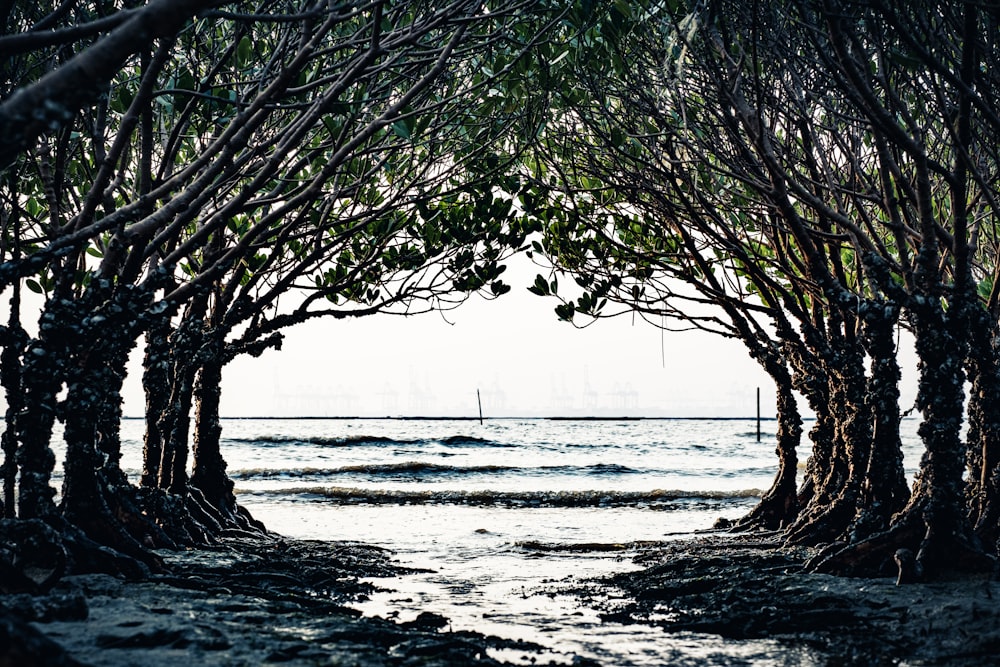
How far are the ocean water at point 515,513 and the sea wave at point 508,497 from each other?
0.06 meters

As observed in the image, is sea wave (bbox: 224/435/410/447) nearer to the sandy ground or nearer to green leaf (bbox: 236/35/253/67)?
the sandy ground

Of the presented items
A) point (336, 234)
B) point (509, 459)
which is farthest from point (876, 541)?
point (509, 459)

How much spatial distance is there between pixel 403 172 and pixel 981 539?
940 centimetres

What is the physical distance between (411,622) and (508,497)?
22.1 m

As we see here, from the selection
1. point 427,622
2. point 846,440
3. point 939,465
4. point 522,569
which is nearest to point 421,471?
point 522,569

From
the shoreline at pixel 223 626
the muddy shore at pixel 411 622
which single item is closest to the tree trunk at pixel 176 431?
the muddy shore at pixel 411 622

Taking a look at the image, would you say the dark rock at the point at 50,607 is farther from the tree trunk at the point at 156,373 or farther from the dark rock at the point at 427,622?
the tree trunk at the point at 156,373

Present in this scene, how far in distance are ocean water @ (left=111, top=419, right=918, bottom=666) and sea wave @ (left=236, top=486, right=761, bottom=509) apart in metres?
0.06

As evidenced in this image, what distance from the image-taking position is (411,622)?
9039 millimetres

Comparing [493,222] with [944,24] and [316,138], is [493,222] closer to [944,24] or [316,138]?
[316,138]

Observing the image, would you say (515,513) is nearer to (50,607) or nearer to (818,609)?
(818,609)

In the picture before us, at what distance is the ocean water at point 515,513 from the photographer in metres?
8.99

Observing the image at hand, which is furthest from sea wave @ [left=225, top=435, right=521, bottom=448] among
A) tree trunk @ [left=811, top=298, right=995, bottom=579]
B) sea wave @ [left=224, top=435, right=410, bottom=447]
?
tree trunk @ [left=811, top=298, right=995, bottom=579]

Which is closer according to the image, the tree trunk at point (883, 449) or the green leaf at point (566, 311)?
the tree trunk at point (883, 449)
